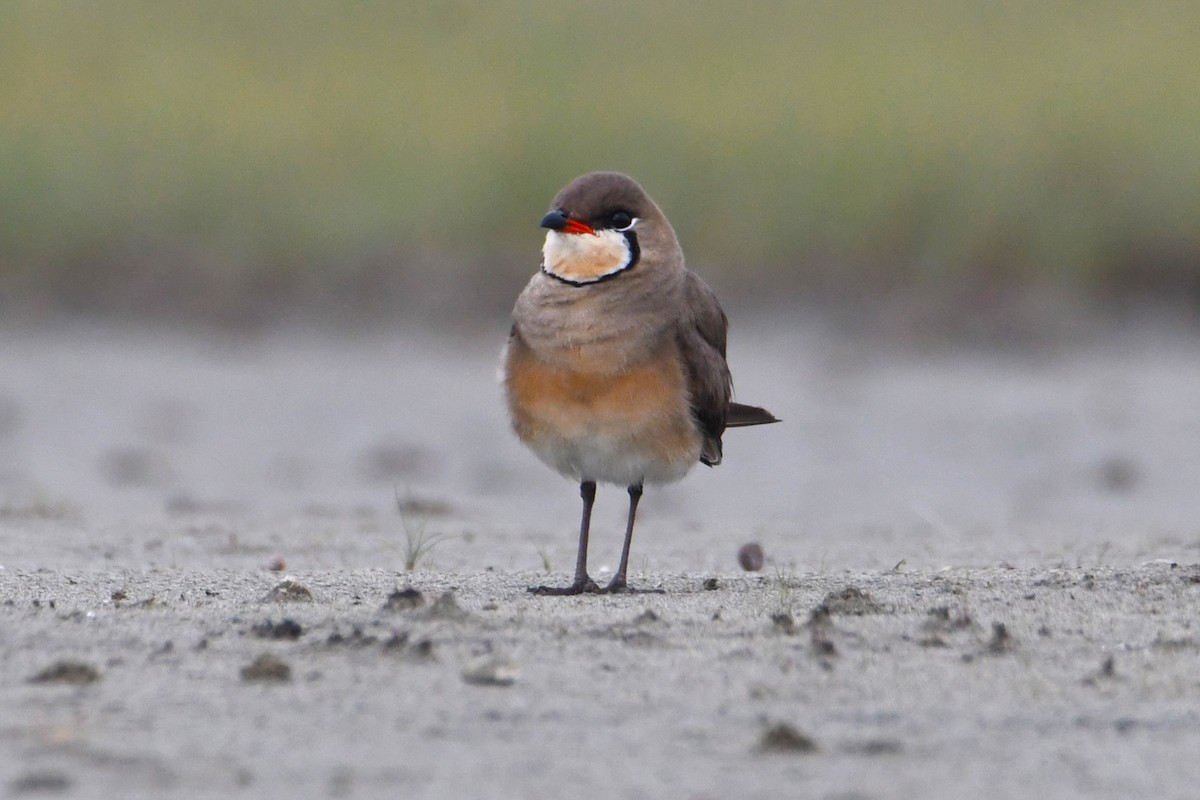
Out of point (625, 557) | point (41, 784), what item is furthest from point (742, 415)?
point (41, 784)

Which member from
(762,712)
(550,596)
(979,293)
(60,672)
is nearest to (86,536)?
(550,596)

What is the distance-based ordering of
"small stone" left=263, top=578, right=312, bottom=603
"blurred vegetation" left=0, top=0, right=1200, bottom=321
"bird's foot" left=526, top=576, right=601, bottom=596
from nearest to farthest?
"small stone" left=263, top=578, right=312, bottom=603 → "bird's foot" left=526, top=576, right=601, bottom=596 → "blurred vegetation" left=0, top=0, right=1200, bottom=321

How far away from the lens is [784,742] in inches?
126

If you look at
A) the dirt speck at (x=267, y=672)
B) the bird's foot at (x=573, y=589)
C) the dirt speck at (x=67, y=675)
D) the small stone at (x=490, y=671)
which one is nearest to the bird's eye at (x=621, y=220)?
the bird's foot at (x=573, y=589)

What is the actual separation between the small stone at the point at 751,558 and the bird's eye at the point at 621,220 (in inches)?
49.9

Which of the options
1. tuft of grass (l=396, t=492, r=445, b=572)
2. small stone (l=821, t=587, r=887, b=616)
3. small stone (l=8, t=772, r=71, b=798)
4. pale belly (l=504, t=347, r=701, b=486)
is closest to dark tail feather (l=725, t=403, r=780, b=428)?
pale belly (l=504, t=347, r=701, b=486)

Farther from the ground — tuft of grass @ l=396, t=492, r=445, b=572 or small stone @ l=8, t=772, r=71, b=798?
tuft of grass @ l=396, t=492, r=445, b=572

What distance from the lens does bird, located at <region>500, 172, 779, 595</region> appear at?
197 inches

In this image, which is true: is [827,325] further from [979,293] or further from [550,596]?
[550,596]

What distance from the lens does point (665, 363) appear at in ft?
16.6

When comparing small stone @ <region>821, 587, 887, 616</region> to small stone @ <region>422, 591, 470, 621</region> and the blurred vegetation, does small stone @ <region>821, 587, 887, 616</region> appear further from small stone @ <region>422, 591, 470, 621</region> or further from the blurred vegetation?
the blurred vegetation

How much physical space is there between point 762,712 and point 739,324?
9266 mm

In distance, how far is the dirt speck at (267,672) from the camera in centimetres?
357

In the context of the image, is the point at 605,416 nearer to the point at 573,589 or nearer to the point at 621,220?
the point at 573,589
